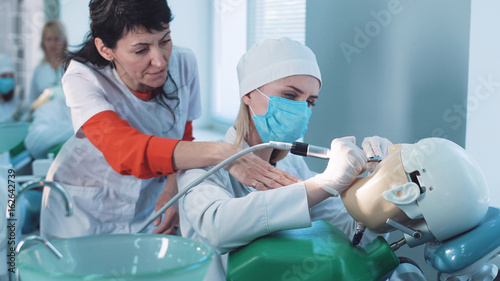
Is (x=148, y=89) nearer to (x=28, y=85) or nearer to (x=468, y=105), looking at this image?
(x=468, y=105)

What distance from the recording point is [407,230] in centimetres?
110

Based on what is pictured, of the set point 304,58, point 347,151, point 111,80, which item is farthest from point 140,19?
point 347,151

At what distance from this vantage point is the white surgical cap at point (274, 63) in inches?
60.1

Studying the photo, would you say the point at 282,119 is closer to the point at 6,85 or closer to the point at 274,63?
the point at 274,63

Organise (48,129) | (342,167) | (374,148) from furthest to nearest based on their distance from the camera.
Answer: (48,129)
(374,148)
(342,167)

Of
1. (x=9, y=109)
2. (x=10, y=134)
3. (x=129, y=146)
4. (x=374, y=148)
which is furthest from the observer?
(x=9, y=109)

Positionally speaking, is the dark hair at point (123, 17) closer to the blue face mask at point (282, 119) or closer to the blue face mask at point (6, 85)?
the blue face mask at point (282, 119)

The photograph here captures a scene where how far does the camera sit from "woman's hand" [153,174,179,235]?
175 cm

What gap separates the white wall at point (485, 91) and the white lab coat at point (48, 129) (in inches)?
111

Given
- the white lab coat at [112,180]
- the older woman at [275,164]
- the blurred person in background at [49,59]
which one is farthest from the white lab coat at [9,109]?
the older woman at [275,164]

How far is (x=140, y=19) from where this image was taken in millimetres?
1543

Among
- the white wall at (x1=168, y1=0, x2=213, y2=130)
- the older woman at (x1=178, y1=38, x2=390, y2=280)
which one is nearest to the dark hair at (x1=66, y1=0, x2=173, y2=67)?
the older woman at (x1=178, y1=38, x2=390, y2=280)

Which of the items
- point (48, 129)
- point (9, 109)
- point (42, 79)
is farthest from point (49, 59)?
point (48, 129)

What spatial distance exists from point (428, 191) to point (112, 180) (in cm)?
118
